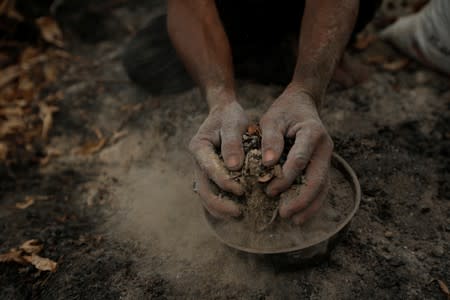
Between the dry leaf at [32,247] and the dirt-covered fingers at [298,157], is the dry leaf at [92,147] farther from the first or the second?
the dirt-covered fingers at [298,157]

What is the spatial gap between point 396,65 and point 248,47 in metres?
1.05

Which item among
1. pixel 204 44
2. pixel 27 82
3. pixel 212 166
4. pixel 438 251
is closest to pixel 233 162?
pixel 212 166

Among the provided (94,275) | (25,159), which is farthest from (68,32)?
(94,275)

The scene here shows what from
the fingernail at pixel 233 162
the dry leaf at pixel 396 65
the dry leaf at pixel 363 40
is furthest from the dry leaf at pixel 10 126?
the dry leaf at pixel 396 65

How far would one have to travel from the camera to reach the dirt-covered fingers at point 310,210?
1.61 m

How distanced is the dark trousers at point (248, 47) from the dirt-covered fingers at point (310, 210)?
54.2 inches

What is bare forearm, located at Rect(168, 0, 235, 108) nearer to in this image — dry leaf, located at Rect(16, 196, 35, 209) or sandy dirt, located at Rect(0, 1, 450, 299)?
sandy dirt, located at Rect(0, 1, 450, 299)

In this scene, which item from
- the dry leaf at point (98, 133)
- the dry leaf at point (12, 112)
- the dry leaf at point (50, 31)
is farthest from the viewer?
the dry leaf at point (50, 31)

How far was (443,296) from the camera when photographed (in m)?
1.71

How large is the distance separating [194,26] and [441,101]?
1.61 m

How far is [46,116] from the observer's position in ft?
10.8

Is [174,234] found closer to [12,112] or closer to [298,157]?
[298,157]

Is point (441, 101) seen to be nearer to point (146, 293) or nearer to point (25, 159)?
point (146, 293)

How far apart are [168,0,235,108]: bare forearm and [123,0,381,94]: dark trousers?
54 cm
